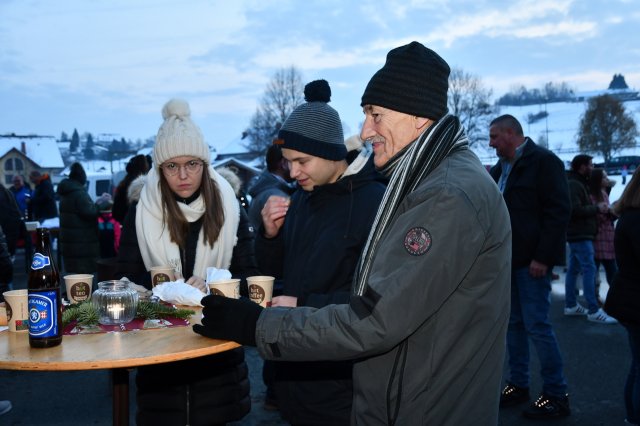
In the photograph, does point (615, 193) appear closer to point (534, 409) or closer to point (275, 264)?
point (534, 409)

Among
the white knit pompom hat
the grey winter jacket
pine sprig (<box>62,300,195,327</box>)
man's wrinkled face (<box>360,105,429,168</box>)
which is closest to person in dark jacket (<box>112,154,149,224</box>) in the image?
the white knit pompom hat

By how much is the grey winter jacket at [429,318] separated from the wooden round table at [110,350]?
36 centimetres

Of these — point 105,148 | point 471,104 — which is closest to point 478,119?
point 471,104

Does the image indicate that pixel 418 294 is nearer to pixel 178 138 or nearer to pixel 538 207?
pixel 178 138

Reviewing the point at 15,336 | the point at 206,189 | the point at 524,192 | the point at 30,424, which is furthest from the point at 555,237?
the point at 30,424

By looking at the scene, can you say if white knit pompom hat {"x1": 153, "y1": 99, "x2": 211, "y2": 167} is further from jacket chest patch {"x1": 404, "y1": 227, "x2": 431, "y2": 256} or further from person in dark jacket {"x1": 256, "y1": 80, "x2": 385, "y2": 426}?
jacket chest patch {"x1": 404, "y1": 227, "x2": 431, "y2": 256}

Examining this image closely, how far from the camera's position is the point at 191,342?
2.38 meters

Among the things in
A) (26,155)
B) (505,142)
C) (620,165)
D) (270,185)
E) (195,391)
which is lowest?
(195,391)

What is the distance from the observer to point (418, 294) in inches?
73.0

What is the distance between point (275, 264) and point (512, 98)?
12455 centimetres

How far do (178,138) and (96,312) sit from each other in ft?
4.02

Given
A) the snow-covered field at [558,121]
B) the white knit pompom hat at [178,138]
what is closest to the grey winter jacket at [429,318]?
the white knit pompom hat at [178,138]

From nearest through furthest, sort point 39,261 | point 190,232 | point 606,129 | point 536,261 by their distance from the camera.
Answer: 1. point 39,261
2. point 190,232
3. point 536,261
4. point 606,129

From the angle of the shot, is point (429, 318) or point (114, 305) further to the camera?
point (114, 305)
